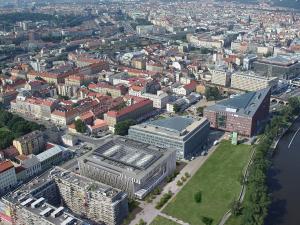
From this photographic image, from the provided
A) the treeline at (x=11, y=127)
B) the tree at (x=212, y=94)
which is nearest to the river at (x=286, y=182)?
the tree at (x=212, y=94)

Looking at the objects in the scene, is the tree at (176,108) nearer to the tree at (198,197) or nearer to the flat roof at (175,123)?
the flat roof at (175,123)

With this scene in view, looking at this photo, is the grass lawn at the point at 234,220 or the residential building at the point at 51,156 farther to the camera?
the residential building at the point at 51,156

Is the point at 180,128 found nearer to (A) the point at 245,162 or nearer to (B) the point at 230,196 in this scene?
(A) the point at 245,162

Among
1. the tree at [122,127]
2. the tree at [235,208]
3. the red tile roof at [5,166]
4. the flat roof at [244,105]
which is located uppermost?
the flat roof at [244,105]

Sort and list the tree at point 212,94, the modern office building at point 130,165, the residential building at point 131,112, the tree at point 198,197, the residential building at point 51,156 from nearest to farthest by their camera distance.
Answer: the tree at point 198,197, the modern office building at point 130,165, the residential building at point 51,156, the residential building at point 131,112, the tree at point 212,94

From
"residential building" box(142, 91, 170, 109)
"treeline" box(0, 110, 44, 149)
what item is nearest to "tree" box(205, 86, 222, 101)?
"residential building" box(142, 91, 170, 109)

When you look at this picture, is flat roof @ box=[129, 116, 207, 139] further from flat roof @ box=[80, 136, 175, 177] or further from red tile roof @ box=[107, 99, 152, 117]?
red tile roof @ box=[107, 99, 152, 117]
